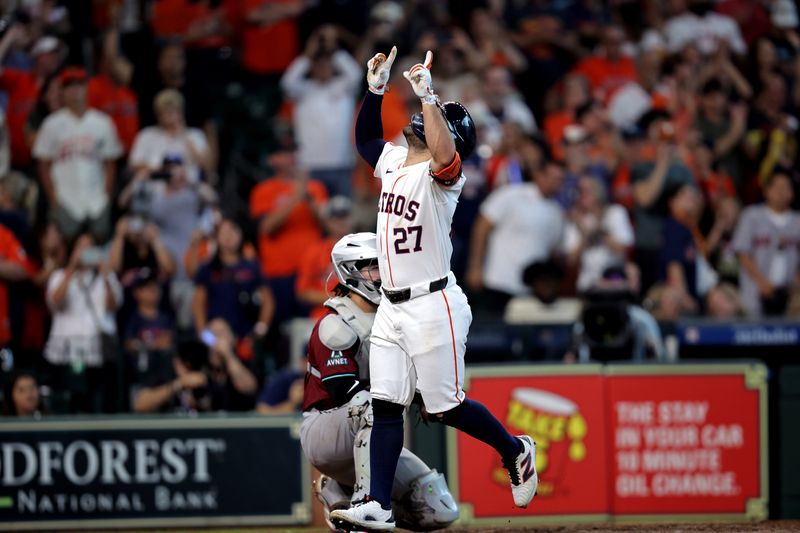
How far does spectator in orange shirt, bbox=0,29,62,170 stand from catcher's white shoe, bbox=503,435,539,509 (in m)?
7.00

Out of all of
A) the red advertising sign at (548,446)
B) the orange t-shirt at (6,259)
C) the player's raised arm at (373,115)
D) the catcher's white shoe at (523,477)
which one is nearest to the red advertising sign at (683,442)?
the red advertising sign at (548,446)

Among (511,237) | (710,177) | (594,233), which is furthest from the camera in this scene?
(710,177)

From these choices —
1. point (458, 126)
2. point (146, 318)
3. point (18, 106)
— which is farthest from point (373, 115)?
point (18, 106)

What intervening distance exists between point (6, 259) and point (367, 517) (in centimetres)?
582

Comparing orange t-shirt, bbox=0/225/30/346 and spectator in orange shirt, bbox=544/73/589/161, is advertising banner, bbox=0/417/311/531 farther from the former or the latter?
spectator in orange shirt, bbox=544/73/589/161

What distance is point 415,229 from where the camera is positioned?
6.14 meters

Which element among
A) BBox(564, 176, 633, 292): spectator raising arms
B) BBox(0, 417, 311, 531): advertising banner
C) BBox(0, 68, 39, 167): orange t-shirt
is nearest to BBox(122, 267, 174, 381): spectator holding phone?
BBox(0, 417, 311, 531): advertising banner

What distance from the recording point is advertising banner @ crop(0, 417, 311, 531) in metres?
8.87

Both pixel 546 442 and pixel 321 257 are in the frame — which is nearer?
pixel 546 442

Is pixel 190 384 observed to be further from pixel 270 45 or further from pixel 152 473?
pixel 270 45

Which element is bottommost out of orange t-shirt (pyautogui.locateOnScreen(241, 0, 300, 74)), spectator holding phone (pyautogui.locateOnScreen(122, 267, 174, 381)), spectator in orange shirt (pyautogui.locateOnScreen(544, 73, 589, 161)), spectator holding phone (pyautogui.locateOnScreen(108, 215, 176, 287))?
spectator holding phone (pyautogui.locateOnScreen(122, 267, 174, 381))

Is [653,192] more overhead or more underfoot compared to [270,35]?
more underfoot

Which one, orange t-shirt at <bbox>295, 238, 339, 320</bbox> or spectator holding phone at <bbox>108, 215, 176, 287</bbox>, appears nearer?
orange t-shirt at <bbox>295, 238, 339, 320</bbox>

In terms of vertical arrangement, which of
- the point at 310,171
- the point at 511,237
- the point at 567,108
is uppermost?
the point at 567,108
